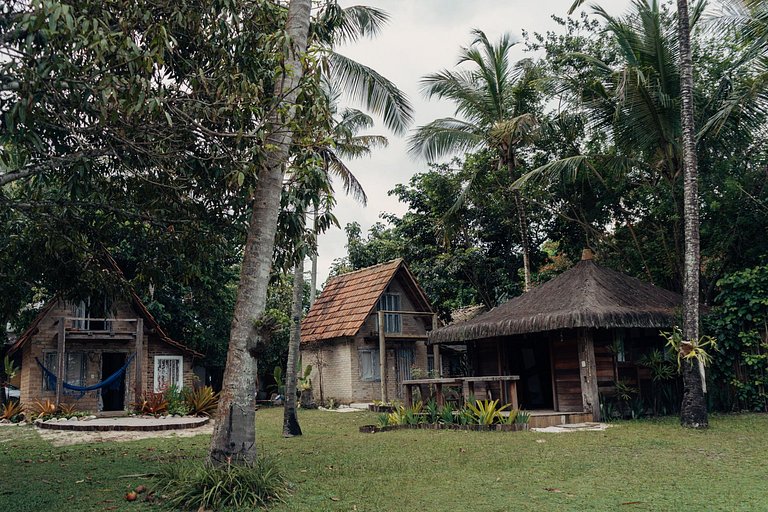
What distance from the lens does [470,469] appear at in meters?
8.02

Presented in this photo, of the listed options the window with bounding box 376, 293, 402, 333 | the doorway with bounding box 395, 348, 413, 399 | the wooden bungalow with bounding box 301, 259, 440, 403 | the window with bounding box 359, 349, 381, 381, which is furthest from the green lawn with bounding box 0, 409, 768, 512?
the doorway with bounding box 395, 348, 413, 399

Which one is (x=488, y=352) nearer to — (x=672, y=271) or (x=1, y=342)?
(x=672, y=271)

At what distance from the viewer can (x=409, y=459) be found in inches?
350

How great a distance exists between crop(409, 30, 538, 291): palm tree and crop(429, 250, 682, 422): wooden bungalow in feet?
11.2

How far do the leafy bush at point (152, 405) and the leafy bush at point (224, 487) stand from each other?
40.8ft

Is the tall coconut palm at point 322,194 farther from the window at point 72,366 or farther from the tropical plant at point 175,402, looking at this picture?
the window at point 72,366

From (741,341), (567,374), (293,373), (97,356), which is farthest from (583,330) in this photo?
(97,356)

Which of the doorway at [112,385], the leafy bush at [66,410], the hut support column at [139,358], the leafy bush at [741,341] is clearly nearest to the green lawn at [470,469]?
the leafy bush at [741,341]

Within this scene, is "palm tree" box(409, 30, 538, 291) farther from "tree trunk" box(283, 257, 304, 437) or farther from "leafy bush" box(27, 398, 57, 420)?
"leafy bush" box(27, 398, 57, 420)

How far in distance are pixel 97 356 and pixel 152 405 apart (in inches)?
144

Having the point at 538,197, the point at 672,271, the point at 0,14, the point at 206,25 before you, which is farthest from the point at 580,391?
the point at 0,14

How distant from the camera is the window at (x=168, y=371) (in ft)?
71.1

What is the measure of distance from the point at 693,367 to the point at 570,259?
32.2 ft

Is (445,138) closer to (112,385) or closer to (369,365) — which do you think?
(369,365)
